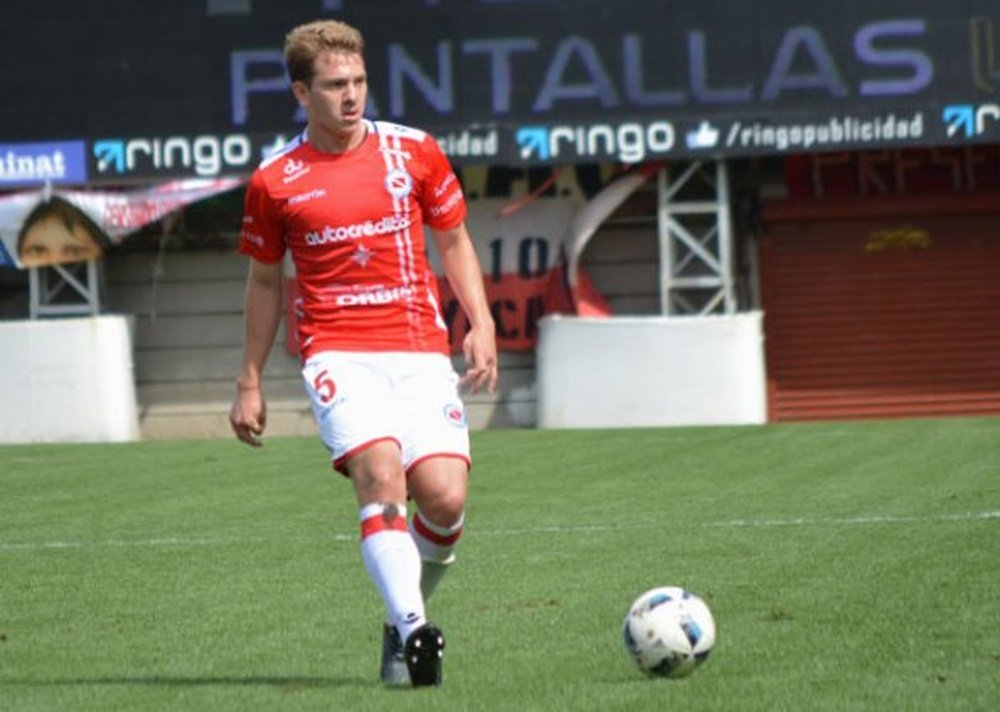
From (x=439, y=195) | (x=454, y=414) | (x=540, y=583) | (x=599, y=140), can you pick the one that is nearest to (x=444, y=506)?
(x=454, y=414)

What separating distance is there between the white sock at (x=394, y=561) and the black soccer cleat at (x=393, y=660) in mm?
86

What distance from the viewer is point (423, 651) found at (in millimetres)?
7902

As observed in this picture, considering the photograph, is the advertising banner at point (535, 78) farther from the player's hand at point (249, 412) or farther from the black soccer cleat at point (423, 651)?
the black soccer cleat at point (423, 651)

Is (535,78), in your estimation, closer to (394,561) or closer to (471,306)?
(471,306)

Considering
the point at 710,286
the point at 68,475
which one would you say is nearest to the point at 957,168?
the point at 710,286

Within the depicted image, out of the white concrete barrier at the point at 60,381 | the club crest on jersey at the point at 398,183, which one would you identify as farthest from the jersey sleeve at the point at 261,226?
the white concrete barrier at the point at 60,381

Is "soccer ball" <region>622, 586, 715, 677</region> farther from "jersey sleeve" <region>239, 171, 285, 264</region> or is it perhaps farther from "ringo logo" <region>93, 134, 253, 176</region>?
"ringo logo" <region>93, 134, 253, 176</region>

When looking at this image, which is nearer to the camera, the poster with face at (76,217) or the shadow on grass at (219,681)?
the shadow on grass at (219,681)

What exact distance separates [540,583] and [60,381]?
692 inches

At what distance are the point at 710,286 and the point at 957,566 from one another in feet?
56.8

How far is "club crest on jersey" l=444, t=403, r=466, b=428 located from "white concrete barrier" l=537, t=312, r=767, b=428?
61.8ft

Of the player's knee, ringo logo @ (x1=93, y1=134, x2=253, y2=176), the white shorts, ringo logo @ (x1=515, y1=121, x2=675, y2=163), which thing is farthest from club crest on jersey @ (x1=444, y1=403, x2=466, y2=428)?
ringo logo @ (x1=93, y1=134, x2=253, y2=176)

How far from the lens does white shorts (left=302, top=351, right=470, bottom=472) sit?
26.9 ft

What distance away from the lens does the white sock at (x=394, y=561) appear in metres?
8.00
